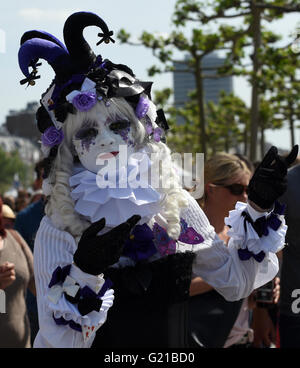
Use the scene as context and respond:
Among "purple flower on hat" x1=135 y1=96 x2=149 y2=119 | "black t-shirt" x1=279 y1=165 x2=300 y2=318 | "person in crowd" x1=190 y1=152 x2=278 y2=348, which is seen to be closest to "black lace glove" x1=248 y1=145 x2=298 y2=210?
"purple flower on hat" x1=135 y1=96 x2=149 y2=119

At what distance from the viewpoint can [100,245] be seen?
6.20ft

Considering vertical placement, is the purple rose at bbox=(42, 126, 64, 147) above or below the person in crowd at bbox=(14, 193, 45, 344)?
above

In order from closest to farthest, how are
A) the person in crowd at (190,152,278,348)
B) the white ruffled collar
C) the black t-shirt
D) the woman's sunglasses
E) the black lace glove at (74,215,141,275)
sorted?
the black lace glove at (74,215,141,275)
the white ruffled collar
the black t-shirt
the person in crowd at (190,152,278,348)
the woman's sunglasses

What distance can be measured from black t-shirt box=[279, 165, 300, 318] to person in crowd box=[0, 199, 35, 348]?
1.41 m

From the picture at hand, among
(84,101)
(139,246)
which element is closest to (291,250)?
(139,246)

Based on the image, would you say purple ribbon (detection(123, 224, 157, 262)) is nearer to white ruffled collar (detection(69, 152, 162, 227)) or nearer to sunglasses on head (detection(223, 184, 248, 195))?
white ruffled collar (detection(69, 152, 162, 227))

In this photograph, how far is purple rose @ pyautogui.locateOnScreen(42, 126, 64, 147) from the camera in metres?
2.24

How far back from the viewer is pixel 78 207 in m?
2.16

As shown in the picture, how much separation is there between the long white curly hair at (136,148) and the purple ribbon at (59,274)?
0.60 feet

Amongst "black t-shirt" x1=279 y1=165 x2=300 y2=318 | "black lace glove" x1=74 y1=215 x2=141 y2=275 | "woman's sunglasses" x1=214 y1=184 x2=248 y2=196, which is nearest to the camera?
"black lace glove" x1=74 y1=215 x2=141 y2=275

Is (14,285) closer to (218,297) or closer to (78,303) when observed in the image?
(218,297)

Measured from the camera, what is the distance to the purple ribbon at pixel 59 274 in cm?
199

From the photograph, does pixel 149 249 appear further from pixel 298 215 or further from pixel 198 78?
pixel 198 78

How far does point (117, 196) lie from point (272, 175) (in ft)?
1.73
